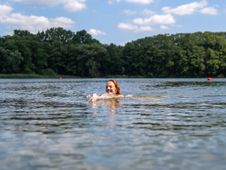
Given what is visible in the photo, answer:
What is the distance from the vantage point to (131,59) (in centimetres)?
18388

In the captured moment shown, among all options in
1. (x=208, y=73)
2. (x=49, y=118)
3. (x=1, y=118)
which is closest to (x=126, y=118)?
(x=49, y=118)

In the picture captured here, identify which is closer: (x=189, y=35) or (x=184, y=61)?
(x=184, y=61)

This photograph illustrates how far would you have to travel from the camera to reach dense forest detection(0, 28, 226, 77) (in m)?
176

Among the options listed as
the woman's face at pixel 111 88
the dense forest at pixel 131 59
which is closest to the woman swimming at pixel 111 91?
the woman's face at pixel 111 88

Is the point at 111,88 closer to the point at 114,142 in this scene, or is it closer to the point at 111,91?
the point at 111,91

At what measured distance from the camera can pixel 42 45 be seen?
196 metres

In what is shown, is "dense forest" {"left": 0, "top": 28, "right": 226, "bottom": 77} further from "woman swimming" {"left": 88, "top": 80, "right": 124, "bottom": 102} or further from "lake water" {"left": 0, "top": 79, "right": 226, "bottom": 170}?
"lake water" {"left": 0, "top": 79, "right": 226, "bottom": 170}

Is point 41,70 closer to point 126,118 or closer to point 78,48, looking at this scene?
point 78,48

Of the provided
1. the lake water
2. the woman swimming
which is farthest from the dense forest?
the lake water

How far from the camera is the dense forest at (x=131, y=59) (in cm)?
17638

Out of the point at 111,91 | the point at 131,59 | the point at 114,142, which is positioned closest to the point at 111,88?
the point at 111,91

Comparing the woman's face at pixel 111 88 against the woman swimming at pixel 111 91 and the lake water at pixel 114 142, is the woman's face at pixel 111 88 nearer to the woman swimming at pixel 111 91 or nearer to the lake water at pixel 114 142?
the woman swimming at pixel 111 91

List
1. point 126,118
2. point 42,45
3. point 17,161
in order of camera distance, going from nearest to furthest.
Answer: point 17,161 → point 126,118 → point 42,45

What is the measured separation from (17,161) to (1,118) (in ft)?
30.6
